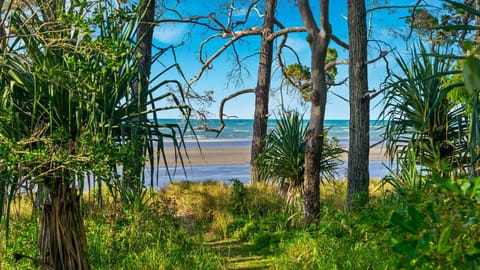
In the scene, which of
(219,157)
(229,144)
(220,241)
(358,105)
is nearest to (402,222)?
(220,241)

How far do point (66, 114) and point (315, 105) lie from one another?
3.92 m

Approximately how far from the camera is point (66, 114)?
3.51m

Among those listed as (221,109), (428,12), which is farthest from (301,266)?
(428,12)

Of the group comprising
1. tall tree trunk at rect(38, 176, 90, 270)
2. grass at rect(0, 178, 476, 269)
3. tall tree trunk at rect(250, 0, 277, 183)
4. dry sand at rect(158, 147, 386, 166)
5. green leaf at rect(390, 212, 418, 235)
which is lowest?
dry sand at rect(158, 147, 386, 166)

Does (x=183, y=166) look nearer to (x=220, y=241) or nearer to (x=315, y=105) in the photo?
(x=315, y=105)

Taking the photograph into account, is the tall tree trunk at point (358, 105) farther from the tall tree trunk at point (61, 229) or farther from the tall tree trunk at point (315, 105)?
the tall tree trunk at point (61, 229)

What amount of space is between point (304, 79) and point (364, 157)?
889cm

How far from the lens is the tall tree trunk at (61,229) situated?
3.67 m

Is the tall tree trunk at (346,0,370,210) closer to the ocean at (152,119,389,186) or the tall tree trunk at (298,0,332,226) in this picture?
the ocean at (152,119,389,186)

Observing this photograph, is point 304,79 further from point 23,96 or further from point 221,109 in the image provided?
point 23,96

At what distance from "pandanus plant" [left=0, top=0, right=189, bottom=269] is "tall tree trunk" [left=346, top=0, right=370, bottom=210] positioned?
14.4 ft

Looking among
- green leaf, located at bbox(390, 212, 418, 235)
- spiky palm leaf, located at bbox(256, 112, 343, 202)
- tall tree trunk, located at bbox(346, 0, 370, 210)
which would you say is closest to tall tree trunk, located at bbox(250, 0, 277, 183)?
spiky palm leaf, located at bbox(256, 112, 343, 202)

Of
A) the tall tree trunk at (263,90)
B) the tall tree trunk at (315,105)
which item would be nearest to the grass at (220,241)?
the tall tree trunk at (315,105)

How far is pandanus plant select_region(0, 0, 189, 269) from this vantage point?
3.06 m
